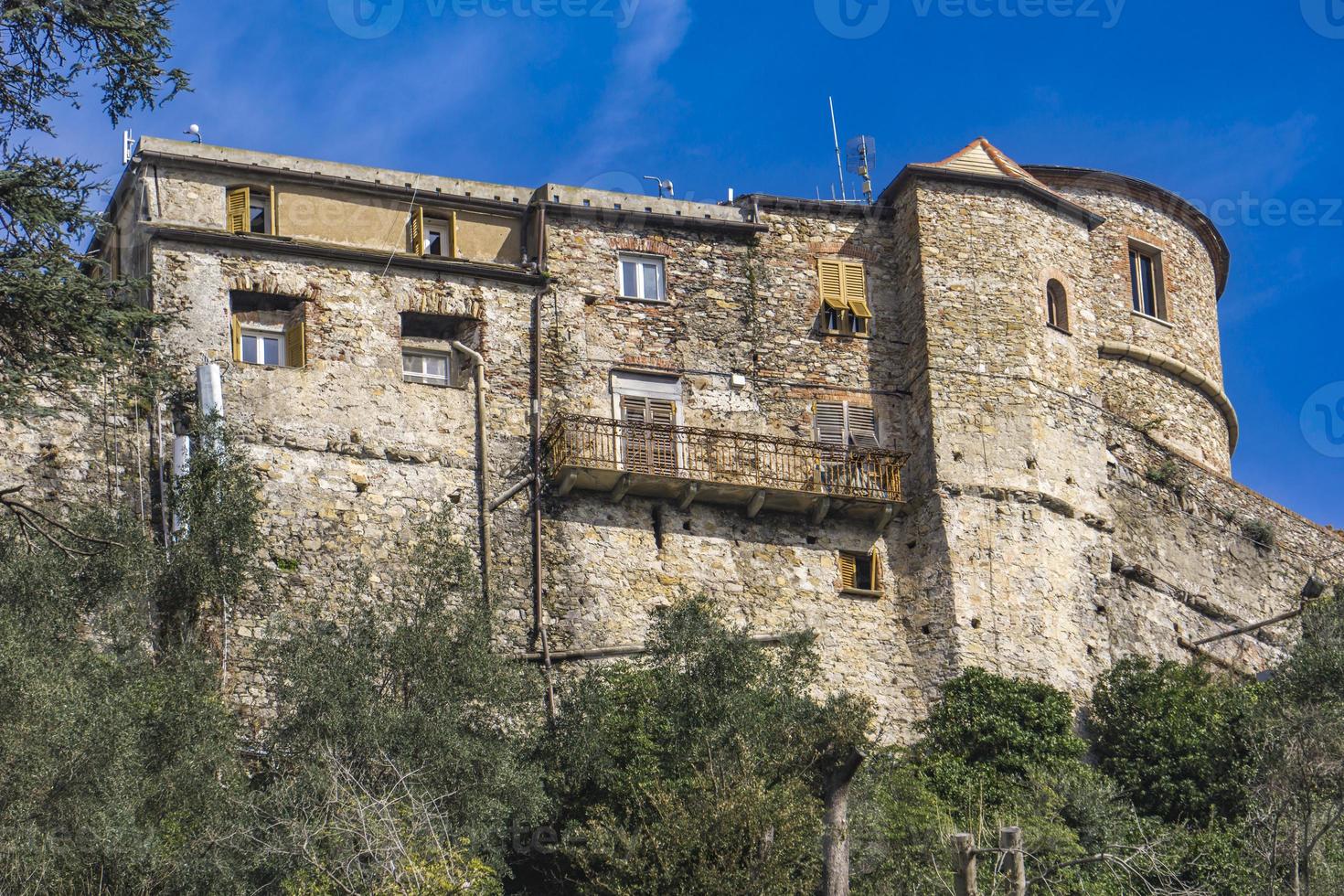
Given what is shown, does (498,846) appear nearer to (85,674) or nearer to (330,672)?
(330,672)

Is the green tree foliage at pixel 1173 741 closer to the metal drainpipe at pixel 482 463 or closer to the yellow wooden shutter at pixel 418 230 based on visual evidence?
the metal drainpipe at pixel 482 463

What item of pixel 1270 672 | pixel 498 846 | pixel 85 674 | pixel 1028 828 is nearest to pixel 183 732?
pixel 85 674

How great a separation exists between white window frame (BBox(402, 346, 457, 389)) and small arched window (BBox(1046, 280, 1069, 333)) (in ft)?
34.7

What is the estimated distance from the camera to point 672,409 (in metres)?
35.4

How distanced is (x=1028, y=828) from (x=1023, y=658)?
217 inches

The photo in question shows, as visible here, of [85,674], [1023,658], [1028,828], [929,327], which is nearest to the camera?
[85,674]

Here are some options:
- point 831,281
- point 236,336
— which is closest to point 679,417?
point 831,281

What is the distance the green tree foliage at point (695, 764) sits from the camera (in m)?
25.5

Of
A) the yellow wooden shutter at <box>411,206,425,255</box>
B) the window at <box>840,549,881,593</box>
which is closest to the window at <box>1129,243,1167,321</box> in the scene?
the window at <box>840,549,881,593</box>

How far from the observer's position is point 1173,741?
106 feet

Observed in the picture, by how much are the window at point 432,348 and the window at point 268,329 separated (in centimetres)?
174

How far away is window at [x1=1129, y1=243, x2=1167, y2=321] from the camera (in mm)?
42531

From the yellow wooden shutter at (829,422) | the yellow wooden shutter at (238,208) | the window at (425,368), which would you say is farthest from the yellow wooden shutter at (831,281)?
the yellow wooden shutter at (238,208)

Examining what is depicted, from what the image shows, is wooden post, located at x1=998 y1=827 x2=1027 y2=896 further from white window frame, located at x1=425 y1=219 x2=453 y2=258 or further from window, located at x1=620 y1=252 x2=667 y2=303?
white window frame, located at x1=425 y1=219 x2=453 y2=258
